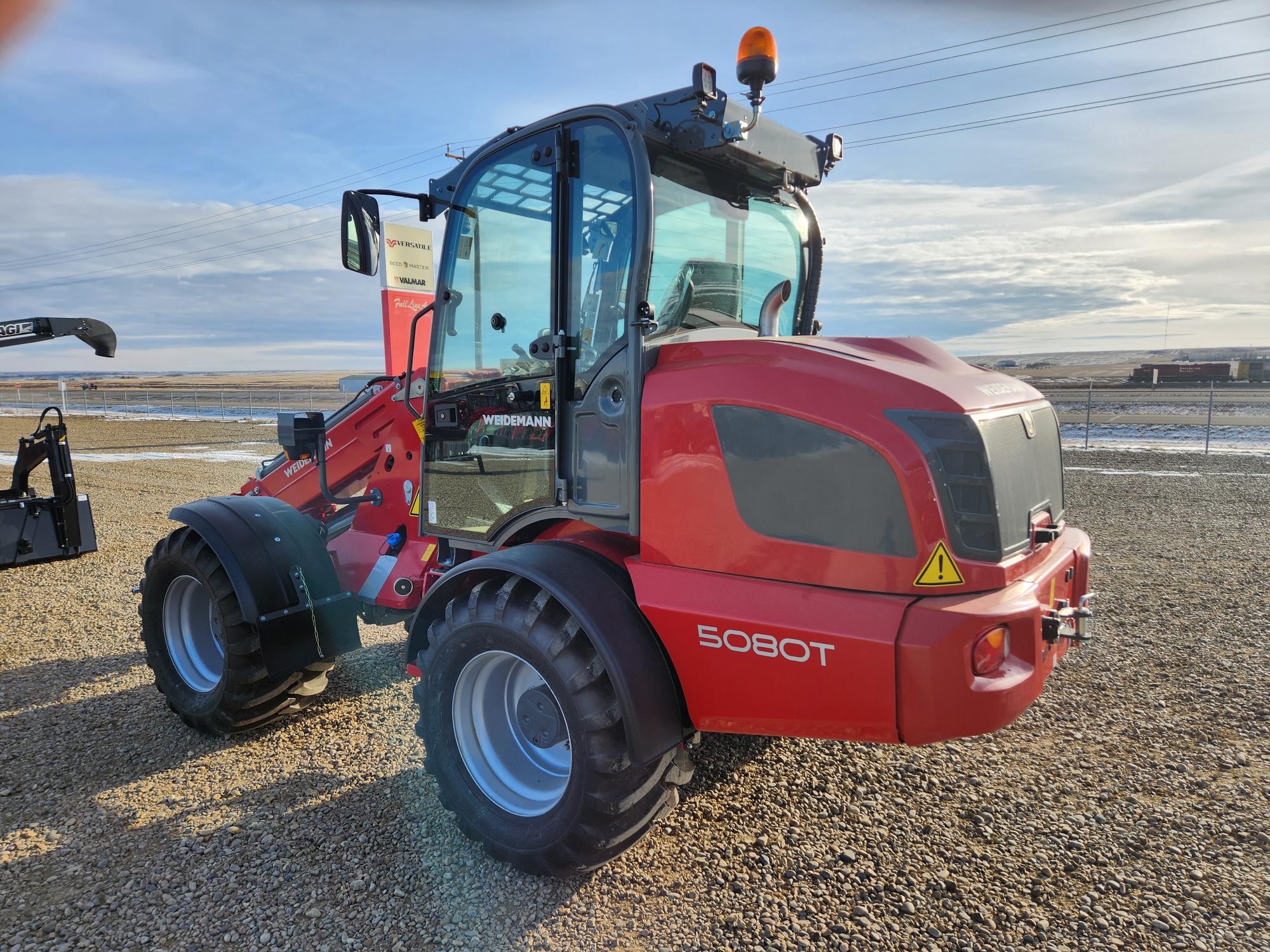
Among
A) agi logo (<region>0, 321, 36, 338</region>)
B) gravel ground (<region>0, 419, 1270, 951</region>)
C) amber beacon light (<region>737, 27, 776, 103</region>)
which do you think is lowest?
gravel ground (<region>0, 419, 1270, 951</region>)

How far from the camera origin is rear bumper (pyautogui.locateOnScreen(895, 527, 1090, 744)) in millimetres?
2246

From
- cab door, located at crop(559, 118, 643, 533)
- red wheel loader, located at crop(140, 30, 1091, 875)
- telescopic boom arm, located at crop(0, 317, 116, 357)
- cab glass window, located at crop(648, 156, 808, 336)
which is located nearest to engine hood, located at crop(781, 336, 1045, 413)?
red wheel loader, located at crop(140, 30, 1091, 875)

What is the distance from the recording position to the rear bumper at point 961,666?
2.25 metres

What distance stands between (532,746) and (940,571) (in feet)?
5.86

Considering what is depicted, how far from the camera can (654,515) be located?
2777 mm

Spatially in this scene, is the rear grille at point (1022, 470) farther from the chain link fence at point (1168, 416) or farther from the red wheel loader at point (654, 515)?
the chain link fence at point (1168, 416)

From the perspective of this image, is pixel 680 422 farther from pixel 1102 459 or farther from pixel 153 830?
pixel 1102 459

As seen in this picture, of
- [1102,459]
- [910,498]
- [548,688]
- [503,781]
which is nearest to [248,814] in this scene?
[503,781]

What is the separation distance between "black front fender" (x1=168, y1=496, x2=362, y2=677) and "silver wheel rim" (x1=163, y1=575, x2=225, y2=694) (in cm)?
48

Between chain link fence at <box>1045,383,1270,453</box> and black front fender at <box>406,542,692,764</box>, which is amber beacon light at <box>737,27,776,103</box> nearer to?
black front fender at <box>406,542,692,764</box>

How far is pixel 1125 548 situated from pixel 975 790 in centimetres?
579

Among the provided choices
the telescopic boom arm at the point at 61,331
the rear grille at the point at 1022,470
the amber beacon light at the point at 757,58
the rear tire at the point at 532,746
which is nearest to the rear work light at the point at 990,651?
the rear grille at the point at 1022,470

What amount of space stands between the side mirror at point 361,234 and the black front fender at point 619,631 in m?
1.56

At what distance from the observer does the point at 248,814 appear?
3.34m
